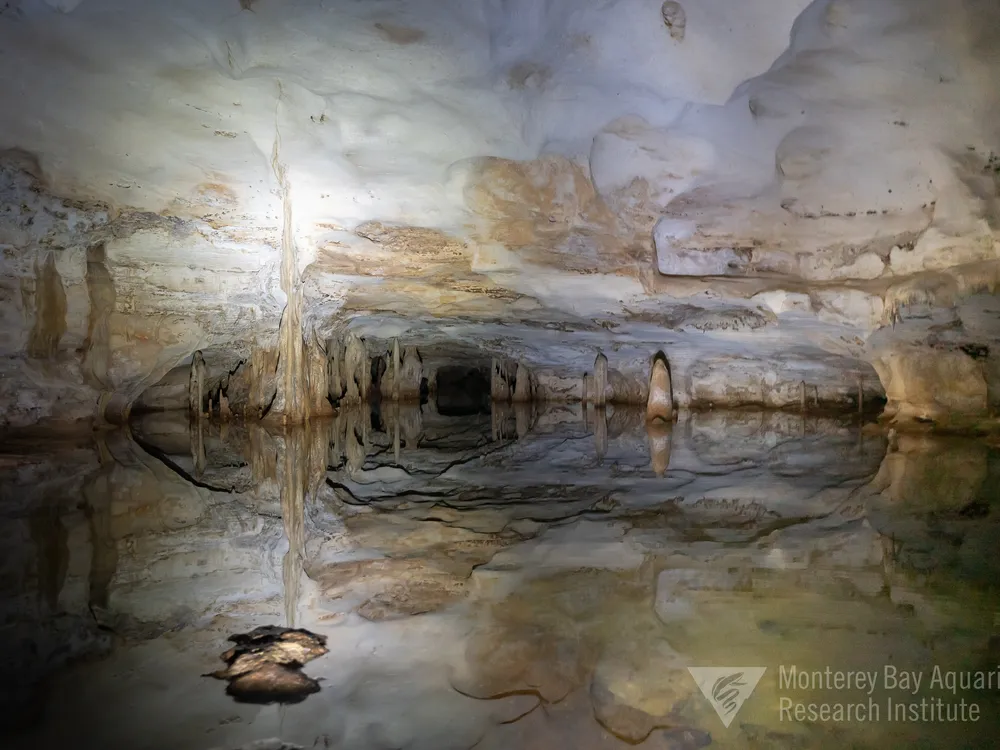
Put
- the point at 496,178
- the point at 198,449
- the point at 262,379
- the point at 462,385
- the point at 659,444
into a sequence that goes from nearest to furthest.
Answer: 1. the point at 496,178
2. the point at 198,449
3. the point at 659,444
4. the point at 262,379
5. the point at 462,385

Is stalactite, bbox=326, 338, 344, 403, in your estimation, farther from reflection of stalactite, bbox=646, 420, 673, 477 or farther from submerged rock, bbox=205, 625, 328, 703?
submerged rock, bbox=205, 625, 328, 703

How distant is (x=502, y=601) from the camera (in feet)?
7.50

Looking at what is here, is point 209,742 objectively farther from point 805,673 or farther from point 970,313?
point 970,313

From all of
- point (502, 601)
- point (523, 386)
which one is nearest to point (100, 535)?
point (502, 601)

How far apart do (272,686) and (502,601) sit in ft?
2.94

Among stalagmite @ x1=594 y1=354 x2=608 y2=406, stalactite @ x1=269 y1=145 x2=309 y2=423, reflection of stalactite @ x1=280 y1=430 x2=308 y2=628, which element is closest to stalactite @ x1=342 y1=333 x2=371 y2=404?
stalactite @ x1=269 y1=145 x2=309 y2=423

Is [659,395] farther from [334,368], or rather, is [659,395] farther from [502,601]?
[502,601]

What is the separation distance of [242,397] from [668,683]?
12978 mm

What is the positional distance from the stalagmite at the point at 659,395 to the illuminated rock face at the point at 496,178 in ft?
3.75

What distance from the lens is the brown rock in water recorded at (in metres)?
1.58

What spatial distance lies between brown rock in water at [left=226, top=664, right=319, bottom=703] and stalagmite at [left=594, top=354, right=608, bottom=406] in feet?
38.4

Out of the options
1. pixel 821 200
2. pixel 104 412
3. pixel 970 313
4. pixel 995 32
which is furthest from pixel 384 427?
pixel 995 32

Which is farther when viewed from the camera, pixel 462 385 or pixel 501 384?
pixel 462 385

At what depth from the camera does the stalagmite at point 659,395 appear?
34.1 feet
